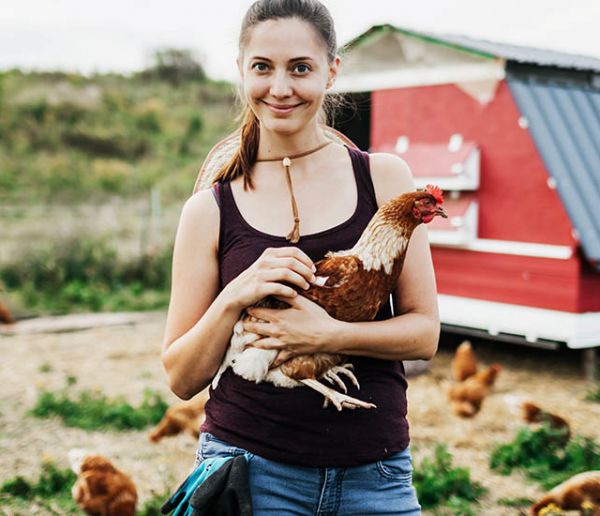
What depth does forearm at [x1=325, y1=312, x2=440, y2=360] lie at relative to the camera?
1.58 metres

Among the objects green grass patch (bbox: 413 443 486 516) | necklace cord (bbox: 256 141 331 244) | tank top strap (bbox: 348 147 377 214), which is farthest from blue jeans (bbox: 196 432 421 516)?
green grass patch (bbox: 413 443 486 516)

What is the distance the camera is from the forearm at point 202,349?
1623mm

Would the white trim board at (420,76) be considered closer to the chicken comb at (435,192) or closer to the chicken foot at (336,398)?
the chicken comb at (435,192)

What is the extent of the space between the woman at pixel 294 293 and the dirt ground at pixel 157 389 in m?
2.87

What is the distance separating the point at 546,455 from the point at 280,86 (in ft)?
13.4

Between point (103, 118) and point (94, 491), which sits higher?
point (103, 118)

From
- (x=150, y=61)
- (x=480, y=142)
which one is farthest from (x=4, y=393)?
(x=150, y=61)

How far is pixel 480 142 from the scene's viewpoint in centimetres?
712

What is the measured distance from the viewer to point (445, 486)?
4465 mm

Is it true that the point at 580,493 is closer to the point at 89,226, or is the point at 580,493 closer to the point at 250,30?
the point at 250,30

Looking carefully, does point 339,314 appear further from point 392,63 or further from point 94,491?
point 392,63

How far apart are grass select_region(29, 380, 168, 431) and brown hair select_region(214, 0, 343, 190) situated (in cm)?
450

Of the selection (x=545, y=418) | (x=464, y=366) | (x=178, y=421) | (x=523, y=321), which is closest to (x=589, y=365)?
(x=523, y=321)

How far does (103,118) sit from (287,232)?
84.8ft
